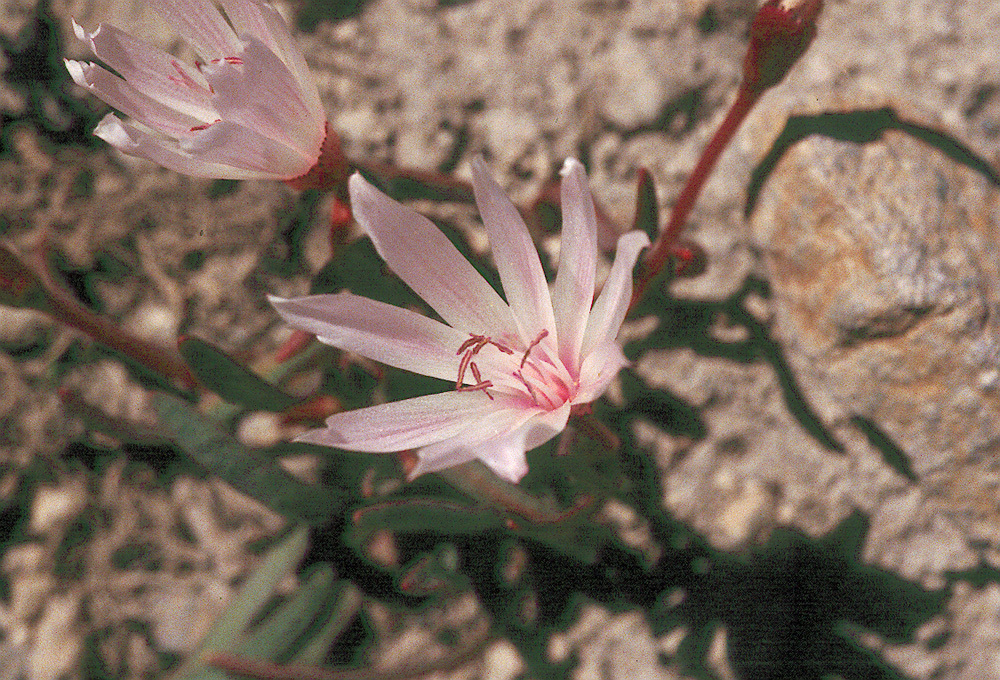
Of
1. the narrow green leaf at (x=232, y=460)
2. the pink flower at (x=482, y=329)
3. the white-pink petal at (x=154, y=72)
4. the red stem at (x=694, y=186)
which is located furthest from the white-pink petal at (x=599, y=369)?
the white-pink petal at (x=154, y=72)

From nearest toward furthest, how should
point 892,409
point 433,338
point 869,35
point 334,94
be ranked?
point 433,338 → point 892,409 → point 869,35 → point 334,94

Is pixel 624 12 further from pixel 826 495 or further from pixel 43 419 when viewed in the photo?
pixel 43 419

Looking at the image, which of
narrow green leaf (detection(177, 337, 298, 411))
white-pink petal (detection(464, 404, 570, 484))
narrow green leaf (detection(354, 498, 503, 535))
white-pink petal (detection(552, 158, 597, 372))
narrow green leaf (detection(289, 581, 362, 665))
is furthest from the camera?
narrow green leaf (detection(289, 581, 362, 665))

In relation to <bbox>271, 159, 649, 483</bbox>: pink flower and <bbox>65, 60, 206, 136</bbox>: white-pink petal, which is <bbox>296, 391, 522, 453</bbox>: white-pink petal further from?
<bbox>65, 60, 206, 136</bbox>: white-pink petal

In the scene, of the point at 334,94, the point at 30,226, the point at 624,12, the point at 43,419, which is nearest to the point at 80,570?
the point at 43,419

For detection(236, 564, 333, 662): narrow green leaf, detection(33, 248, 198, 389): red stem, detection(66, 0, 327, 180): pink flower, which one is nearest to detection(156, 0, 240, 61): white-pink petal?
detection(66, 0, 327, 180): pink flower

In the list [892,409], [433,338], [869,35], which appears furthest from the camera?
[869,35]

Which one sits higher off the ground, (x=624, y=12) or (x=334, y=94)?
(x=624, y=12)

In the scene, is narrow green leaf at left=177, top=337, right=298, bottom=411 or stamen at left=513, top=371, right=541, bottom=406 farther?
narrow green leaf at left=177, top=337, right=298, bottom=411
